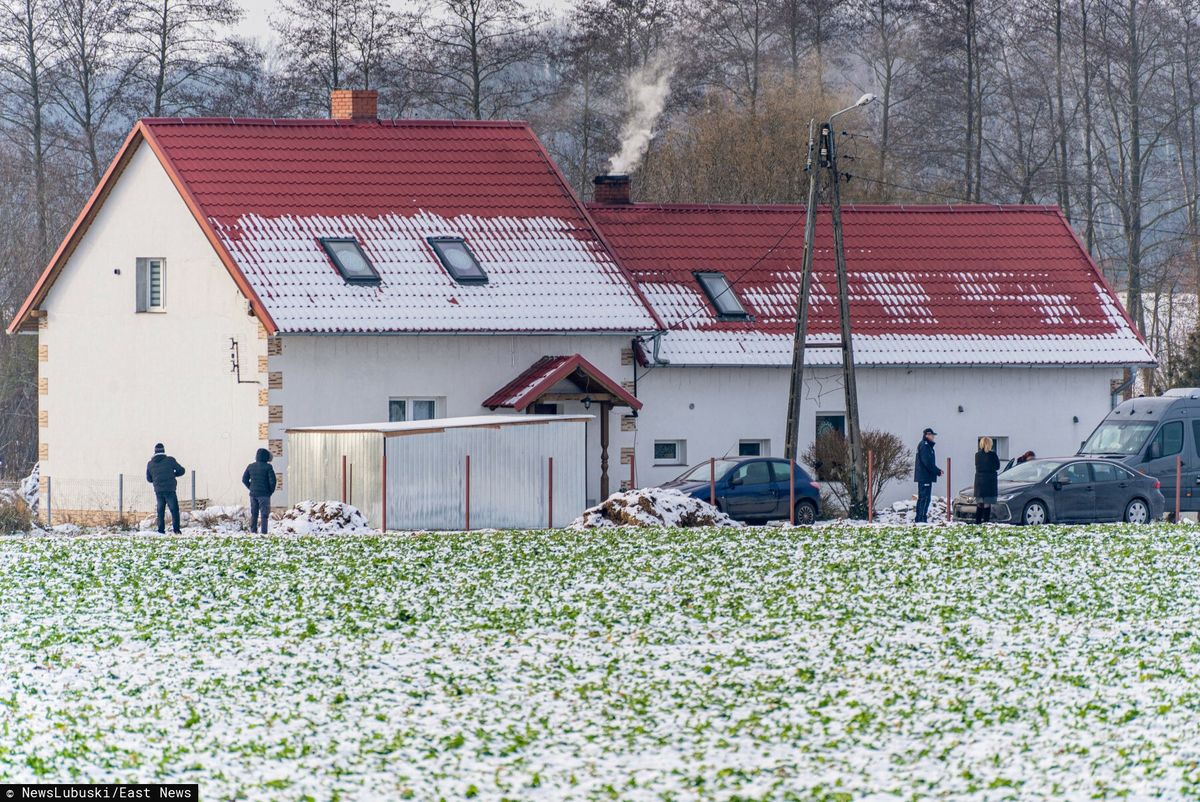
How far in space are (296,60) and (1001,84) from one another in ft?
69.9

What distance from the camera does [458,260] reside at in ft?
127

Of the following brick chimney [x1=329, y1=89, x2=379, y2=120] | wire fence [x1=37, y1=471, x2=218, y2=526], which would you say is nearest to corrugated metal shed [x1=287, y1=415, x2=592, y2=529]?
wire fence [x1=37, y1=471, x2=218, y2=526]

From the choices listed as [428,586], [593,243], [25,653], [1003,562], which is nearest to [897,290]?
[593,243]

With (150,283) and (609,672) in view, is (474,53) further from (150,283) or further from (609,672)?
(609,672)

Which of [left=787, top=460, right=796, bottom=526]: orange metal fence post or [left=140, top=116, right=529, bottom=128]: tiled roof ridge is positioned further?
[left=140, top=116, right=529, bottom=128]: tiled roof ridge

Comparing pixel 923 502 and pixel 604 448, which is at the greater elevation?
pixel 604 448

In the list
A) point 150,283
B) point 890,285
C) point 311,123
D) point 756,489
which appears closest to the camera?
point 756,489

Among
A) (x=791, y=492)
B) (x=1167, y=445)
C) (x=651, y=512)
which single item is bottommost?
(x=651, y=512)

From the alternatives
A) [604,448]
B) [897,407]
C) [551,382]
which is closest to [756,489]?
[551,382]

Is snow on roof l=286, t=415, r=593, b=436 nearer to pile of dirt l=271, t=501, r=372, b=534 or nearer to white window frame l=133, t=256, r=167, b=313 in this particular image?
pile of dirt l=271, t=501, r=372, b=534

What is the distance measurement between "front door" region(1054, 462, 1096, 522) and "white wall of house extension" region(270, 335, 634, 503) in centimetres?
876

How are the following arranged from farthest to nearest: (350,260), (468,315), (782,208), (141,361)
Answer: (782,208)
(141,361)
(350,260)
(468,315)

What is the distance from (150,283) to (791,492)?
508 inches

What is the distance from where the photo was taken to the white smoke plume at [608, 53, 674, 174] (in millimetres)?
51531
